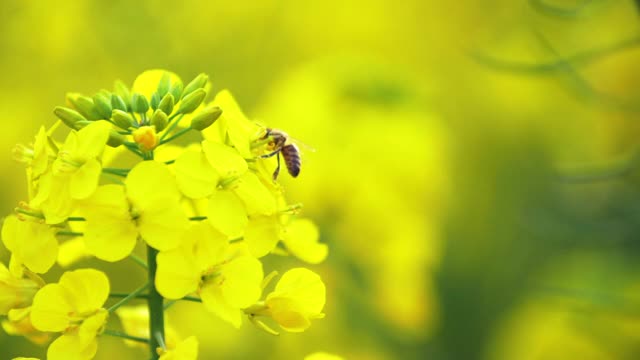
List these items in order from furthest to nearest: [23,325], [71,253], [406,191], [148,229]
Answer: [406,191], [71,253], [23,325], [148,229]

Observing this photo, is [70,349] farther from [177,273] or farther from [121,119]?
[121,119]

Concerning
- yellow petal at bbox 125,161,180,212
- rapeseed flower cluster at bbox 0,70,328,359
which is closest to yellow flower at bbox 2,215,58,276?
rapeseed flower cluster at bbox 0,70,328,359

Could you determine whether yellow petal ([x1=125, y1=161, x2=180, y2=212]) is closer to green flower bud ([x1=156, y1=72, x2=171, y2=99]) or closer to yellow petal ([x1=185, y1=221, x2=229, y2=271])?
yellow petal ([x1=185, y1=221, x2=229, y2=271])

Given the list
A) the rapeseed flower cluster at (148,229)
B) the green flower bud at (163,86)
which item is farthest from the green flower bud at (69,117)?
the green flower bud at (163,86)

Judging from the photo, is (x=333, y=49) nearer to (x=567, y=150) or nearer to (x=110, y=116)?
(x=567, y=150)

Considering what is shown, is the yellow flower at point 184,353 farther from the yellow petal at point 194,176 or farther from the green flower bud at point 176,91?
the green flower bud at point 176,91

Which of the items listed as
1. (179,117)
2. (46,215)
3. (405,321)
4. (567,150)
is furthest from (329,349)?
(46,215)

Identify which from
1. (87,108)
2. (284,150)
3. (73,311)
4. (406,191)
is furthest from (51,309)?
(406,191)
